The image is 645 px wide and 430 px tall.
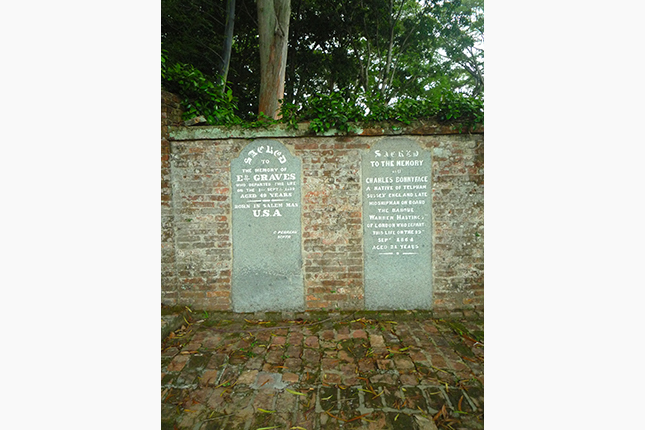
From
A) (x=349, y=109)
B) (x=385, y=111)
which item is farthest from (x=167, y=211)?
(x=385, y=111)

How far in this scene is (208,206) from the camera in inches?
140

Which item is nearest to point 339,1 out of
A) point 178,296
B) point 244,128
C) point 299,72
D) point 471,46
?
point 299,72

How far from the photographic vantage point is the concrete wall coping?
135 inches

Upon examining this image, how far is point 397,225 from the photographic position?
351 cm

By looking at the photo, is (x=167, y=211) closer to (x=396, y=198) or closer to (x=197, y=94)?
(x=197, y=94)

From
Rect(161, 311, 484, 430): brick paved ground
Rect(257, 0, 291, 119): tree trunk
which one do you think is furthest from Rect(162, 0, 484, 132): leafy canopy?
Rect(161, 311, 484, 430): brick paved ground

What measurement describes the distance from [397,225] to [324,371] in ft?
5.84

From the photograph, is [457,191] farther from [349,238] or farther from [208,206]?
[208,206]

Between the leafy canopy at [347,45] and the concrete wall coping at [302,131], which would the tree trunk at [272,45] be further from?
the concrete wall coping at [302,131]

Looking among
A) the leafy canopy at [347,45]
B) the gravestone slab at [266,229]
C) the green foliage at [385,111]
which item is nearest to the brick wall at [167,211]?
the gravestone slab at [266,229]

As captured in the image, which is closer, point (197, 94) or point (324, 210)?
point (324, 210)

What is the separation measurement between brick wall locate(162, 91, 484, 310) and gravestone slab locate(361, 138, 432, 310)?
0.10 m

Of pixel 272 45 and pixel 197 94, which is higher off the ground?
pixel 272 45

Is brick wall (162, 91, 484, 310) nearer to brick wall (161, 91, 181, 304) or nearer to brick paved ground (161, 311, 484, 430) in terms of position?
brick wall (161, 91, 181, 304)
